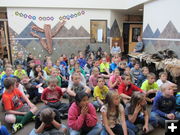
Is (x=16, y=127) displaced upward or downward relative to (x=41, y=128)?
downward

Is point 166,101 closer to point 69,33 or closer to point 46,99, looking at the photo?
point 46,99

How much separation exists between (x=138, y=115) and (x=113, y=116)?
43 cm

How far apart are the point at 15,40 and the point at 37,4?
1828mm

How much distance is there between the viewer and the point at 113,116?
188cm

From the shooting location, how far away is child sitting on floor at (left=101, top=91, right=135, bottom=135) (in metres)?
1.81

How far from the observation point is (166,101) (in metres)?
2.27

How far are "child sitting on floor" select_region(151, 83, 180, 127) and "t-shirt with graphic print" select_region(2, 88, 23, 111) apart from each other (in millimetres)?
2022

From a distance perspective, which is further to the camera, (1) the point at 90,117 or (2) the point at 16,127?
(2) the point at 16,127

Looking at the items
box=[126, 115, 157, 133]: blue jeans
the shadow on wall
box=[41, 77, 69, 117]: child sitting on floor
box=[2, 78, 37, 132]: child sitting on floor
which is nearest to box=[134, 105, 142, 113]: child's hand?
box=[126, 115, 157, 133]: blue jeans

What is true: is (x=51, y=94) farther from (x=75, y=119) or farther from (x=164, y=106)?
(x=164, y=106)

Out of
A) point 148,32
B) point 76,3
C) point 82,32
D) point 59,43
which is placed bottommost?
point 59,43

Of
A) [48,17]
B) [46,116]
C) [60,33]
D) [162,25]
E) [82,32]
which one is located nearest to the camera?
[46,116]

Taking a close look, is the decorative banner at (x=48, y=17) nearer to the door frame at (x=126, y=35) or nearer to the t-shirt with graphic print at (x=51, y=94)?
the door frame at (x=126, y=35)

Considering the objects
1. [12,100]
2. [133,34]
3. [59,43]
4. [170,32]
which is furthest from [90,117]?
[133,34]
